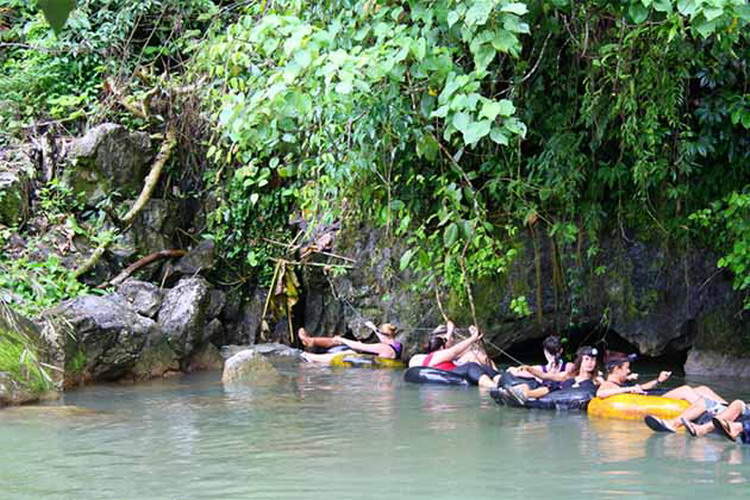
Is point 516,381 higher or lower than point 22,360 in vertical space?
lower

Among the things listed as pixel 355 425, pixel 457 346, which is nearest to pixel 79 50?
pixel 457 346

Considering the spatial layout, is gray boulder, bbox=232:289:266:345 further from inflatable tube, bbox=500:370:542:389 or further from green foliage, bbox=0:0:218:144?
inflatable tube, bbox=500:370:542:389

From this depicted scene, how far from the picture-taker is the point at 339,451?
639 cm

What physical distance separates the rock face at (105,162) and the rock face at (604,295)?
11.6ft

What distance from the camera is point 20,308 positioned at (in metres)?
9.66

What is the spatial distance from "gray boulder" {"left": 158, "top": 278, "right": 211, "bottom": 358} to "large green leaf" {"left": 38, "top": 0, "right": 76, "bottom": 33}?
9531 millimetres

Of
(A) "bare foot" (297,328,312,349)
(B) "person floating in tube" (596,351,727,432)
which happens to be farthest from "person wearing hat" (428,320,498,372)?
(A) "bare foot" (297,328,312,349)

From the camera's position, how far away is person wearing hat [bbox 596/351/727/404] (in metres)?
7.62

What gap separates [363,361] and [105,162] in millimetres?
4165

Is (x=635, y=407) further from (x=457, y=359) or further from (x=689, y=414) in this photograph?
(x=457, y=359)

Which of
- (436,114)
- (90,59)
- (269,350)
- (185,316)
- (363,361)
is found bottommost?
(363,361)

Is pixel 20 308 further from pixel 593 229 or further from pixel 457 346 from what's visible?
pixel 593 229

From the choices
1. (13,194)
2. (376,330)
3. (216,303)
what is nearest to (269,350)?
(216,303)

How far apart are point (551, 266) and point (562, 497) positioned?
6357 millimetres
